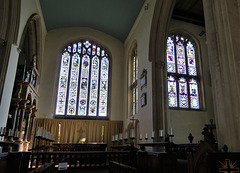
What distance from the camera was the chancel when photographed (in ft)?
17.7

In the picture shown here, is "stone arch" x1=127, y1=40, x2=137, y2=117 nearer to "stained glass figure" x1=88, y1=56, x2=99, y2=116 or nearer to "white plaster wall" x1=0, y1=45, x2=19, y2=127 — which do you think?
"stained glass figure" x1=88, y1=56, x2=99, y2=116

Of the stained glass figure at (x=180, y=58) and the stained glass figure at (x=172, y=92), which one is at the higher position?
the stained glass figure at (x=180, y=58)

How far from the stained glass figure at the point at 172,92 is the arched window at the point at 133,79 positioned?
1.79 meters

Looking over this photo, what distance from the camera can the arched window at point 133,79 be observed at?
11.0 metres

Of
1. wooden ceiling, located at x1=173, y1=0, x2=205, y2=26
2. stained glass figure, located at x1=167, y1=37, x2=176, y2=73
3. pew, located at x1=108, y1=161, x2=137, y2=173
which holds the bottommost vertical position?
pew, located at x1=108, y1=161, x2=137, y2=173

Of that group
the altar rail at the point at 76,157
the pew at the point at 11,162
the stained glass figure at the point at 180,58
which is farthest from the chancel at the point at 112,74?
the pew at the point at 11,162

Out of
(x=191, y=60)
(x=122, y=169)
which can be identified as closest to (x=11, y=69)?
(x=122, y=169)

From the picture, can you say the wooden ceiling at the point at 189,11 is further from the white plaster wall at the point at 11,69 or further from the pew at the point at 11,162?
the pew at the point at 11,162

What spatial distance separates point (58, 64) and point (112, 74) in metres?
3.34

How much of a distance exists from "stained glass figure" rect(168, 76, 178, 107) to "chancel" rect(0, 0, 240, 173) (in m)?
0.05

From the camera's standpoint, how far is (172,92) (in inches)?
396

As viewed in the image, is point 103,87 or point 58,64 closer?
point 58,64

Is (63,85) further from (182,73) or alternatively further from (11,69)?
(182,73)

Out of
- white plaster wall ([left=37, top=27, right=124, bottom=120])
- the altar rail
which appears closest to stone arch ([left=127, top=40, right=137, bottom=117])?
white plaster wall ([left=37, top=27, right=124, bottom=120])
